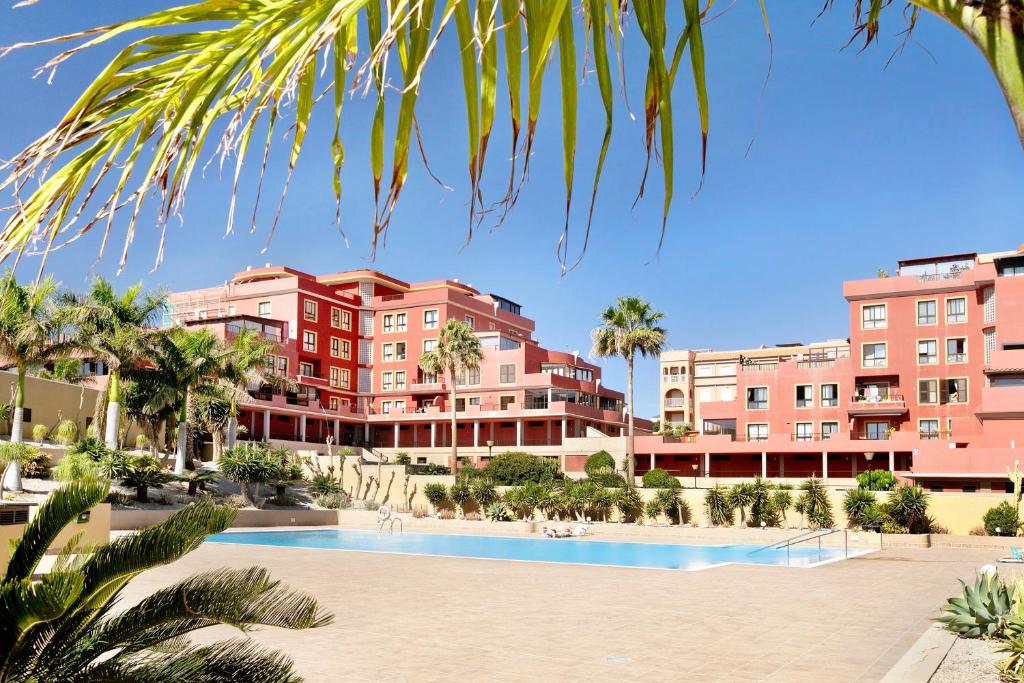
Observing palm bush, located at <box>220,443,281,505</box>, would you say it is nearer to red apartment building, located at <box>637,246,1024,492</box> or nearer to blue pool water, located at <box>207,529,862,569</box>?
blue pool water, located at <box>207,529,862,569</box>

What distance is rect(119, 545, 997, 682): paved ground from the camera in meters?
9.42

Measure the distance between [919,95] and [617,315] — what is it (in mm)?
45493

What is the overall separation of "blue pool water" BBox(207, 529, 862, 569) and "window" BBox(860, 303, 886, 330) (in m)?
20.6

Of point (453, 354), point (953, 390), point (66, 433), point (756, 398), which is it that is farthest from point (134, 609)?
point (453, 354)

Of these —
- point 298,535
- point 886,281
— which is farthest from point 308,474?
point 886,281

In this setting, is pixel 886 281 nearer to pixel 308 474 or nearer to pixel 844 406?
pixel 844 406

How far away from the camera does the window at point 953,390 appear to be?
43781 millimetres

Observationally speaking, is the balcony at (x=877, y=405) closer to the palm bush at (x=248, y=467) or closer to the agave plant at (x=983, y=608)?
the palm bush at (x=248, y=467)

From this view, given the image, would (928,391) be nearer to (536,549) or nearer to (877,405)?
(877,405)

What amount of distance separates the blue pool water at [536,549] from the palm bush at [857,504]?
106 inches

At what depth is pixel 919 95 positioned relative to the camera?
296 centimetres

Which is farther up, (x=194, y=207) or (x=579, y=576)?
(x=194, y=207)

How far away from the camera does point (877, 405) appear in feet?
148

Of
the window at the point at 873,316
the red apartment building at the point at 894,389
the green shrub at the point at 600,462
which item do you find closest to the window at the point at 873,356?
the red apartment building at the point at 894,389
